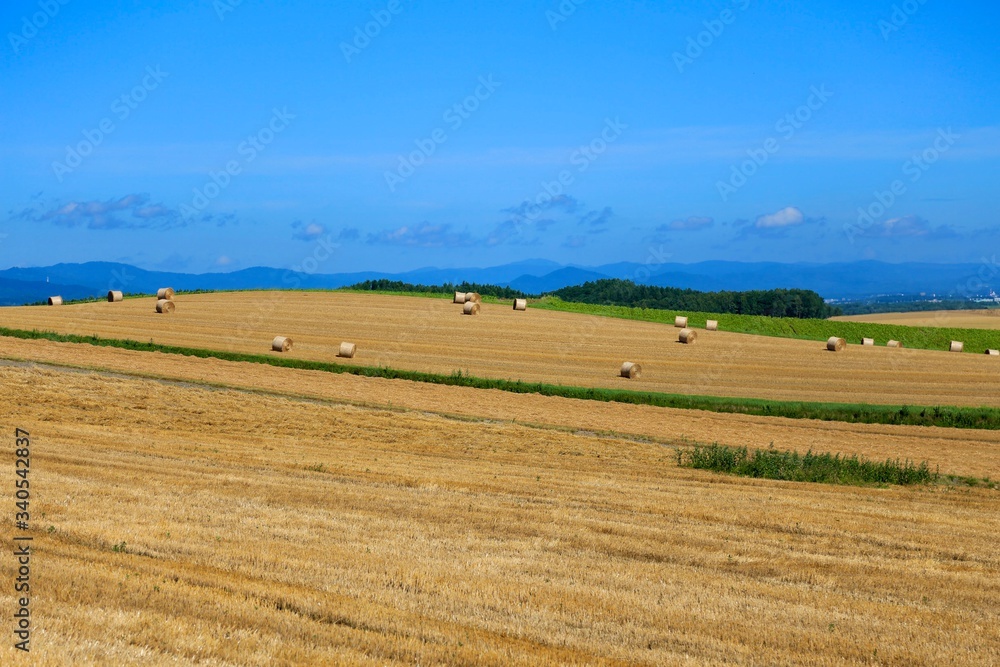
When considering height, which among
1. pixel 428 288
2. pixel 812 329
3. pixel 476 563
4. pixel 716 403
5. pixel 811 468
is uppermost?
pixel 428 288

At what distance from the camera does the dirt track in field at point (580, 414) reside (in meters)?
27.4

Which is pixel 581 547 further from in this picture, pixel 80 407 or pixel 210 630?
pixel 80 407

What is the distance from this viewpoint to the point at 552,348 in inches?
1850

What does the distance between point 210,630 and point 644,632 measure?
4.04 metres

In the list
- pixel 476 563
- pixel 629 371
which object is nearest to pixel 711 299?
pixel 629 371

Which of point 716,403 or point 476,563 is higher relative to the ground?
point 716,403

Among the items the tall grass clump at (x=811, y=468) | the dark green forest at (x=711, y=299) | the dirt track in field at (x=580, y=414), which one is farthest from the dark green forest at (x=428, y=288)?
the tall grass clump at (x=811, y=468)

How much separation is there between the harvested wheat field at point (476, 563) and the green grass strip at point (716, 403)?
518 inches

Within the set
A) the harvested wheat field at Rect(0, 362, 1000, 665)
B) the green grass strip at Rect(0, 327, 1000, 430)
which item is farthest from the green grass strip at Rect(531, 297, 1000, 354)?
the harvested wheat field at Rect(0, 362, 1000, 665)

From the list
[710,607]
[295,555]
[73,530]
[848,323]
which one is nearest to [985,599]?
[710,607]

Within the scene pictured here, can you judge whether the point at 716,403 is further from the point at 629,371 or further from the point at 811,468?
the point at 811,468

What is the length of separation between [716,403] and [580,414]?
6.45 metres

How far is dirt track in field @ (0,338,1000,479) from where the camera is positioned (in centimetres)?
2744

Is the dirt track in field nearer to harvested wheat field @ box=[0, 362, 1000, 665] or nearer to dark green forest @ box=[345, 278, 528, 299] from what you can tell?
harvested wheat field @ box=[0, 362, 1000, 665]
